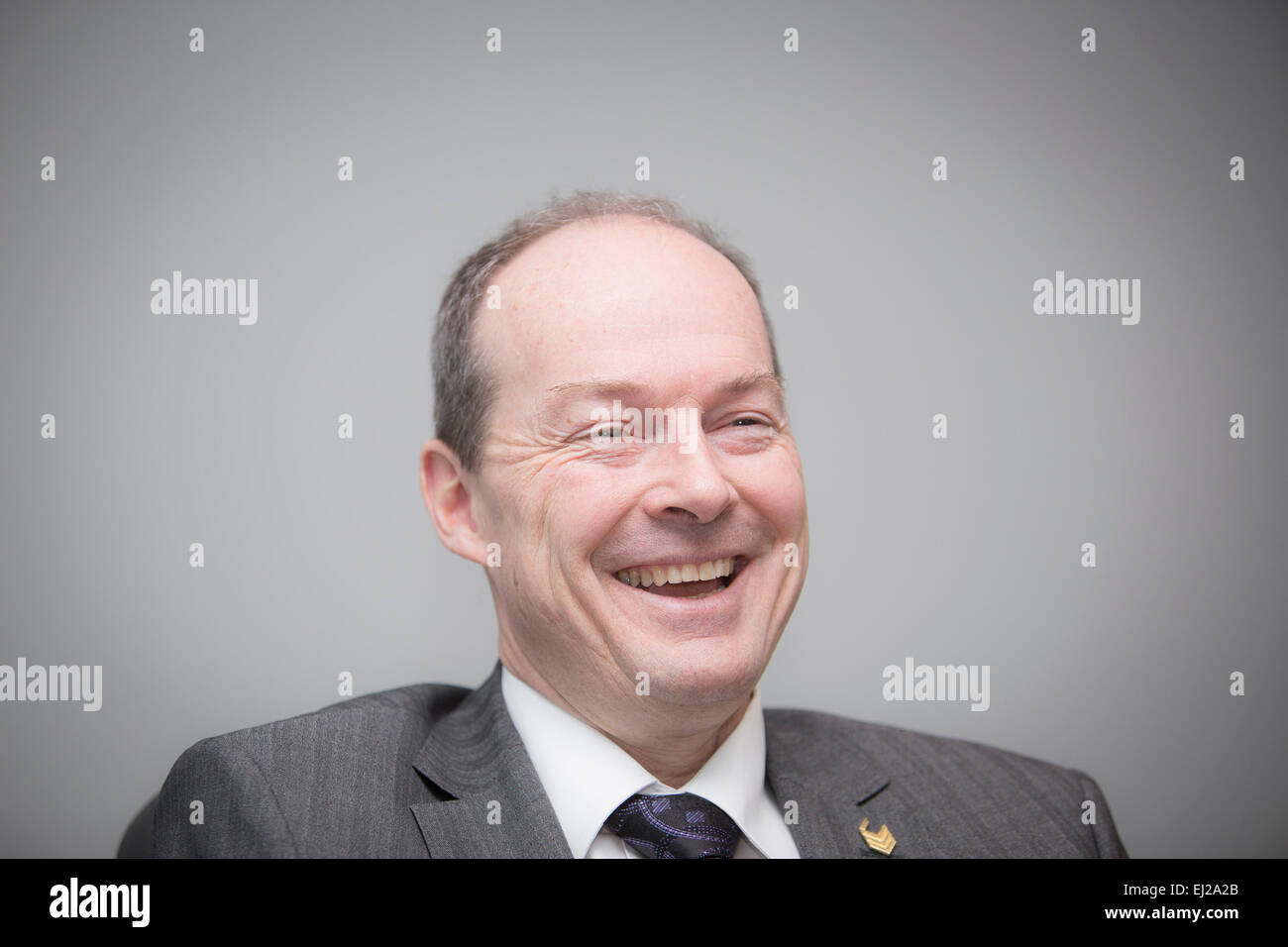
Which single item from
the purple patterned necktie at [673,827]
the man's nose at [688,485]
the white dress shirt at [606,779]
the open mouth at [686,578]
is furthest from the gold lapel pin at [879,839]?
the man's nose at [688,485]

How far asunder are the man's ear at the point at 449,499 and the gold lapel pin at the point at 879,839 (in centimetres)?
99

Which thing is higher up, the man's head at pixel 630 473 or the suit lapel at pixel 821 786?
the man's head at pixel 630 473

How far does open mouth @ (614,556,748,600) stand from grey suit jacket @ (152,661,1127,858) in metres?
0.41

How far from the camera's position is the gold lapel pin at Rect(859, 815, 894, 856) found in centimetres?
204

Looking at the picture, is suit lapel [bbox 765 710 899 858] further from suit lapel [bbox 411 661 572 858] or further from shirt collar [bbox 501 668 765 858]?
suit lapel [bbox 411 661 572 858]

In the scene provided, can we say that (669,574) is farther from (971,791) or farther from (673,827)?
(971,791)

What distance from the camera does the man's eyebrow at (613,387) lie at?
1853 mm

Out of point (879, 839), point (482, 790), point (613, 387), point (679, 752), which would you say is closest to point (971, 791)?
point (879, 839)

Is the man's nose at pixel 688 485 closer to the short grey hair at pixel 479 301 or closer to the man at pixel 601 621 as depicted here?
the man at pixel 601 621

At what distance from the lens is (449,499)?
2.18 m

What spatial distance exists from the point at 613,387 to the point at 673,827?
85 cm

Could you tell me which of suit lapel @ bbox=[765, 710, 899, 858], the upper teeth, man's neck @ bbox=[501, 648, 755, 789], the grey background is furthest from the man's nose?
the grey background

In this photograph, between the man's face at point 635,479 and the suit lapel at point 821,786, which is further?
the suit lapel at point 821,786
